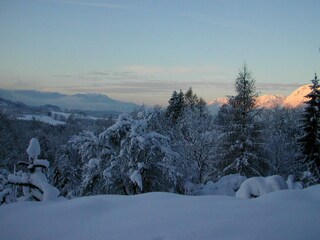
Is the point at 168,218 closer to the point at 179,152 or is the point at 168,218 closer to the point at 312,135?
the point at 179,152

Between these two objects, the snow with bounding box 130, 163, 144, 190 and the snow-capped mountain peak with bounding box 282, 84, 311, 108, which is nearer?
the snow with bounding box 130, 163, 144, 190

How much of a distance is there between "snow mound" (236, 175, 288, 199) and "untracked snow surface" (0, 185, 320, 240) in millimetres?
862

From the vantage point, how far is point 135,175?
1328 cm

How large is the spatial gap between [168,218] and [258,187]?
2838 mm

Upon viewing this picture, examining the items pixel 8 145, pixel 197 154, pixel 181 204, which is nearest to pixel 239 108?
pixel 197 154

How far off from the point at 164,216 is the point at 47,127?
11433cm

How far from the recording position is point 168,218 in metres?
4.12

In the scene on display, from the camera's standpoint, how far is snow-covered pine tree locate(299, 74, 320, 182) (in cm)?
2339

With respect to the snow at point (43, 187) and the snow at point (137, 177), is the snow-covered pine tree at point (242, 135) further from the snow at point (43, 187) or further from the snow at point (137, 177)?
the snow at point (43, 187)

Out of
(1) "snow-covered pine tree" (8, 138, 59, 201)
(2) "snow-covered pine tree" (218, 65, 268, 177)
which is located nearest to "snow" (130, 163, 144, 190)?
(1) "snow-covered pine tree" (8, 138, 59, 201)

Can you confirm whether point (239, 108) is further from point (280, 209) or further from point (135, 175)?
point (280, 209)

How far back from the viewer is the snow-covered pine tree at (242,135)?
923 inches

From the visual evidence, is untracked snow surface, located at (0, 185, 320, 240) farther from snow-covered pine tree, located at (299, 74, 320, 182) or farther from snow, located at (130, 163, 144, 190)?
snow-covered pine tree, located at (299, 74, 320, 182)

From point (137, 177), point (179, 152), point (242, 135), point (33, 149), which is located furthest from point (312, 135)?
point (33, 149)
